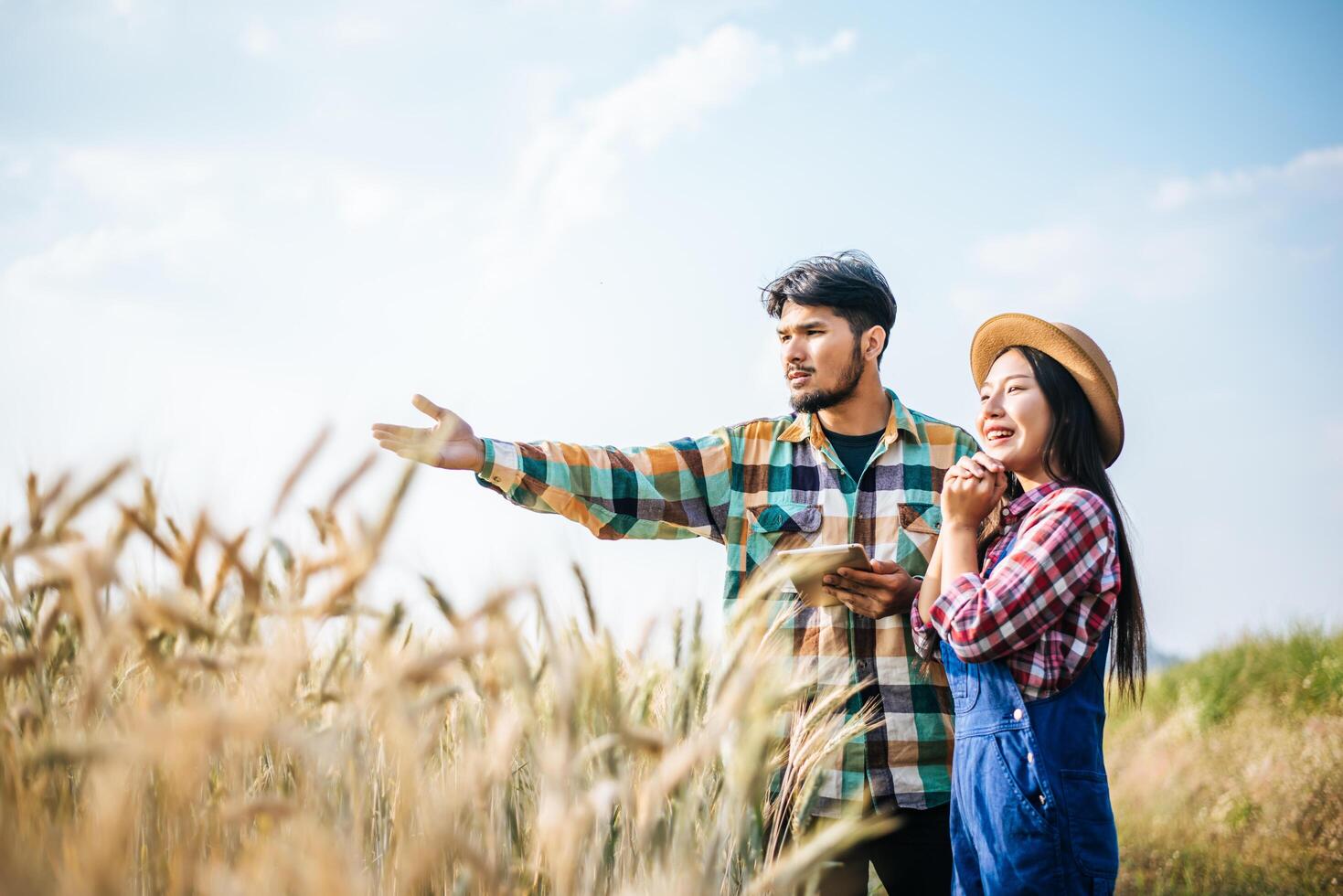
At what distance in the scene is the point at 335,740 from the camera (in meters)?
1.33

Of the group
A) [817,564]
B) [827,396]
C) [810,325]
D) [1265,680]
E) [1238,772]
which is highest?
[810,325]

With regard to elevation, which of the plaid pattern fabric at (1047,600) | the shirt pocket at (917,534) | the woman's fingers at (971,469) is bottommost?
the plaid pattern fabric at (1047,600)

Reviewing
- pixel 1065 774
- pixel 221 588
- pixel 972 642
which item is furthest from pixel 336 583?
pixel 1065 774

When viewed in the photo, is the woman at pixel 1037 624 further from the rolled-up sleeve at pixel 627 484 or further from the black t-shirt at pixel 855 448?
the rolled-up sleeve at pixel 627 484

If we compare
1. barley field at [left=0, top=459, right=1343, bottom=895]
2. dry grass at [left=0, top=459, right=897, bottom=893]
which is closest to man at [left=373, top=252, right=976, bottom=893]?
barley field at [left=0, top=459, right=1343, bottom=895]

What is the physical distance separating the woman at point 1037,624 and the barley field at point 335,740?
1.43 feet

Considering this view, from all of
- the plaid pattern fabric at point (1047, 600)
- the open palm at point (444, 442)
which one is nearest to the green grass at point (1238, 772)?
the plaid pattern fabric at point (1047, 600)

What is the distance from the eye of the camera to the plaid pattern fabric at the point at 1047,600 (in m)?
2.09

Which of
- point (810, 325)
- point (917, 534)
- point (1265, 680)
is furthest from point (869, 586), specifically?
point (1265, 680)

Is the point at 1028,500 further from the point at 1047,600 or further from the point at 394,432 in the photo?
the point at 394,432

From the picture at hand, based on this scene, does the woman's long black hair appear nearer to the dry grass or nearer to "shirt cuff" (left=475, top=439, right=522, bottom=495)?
the dry grass

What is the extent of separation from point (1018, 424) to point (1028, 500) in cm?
18

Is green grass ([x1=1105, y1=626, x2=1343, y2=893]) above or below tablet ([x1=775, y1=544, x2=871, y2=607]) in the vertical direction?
below

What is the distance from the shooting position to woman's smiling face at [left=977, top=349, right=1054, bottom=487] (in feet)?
7.88
